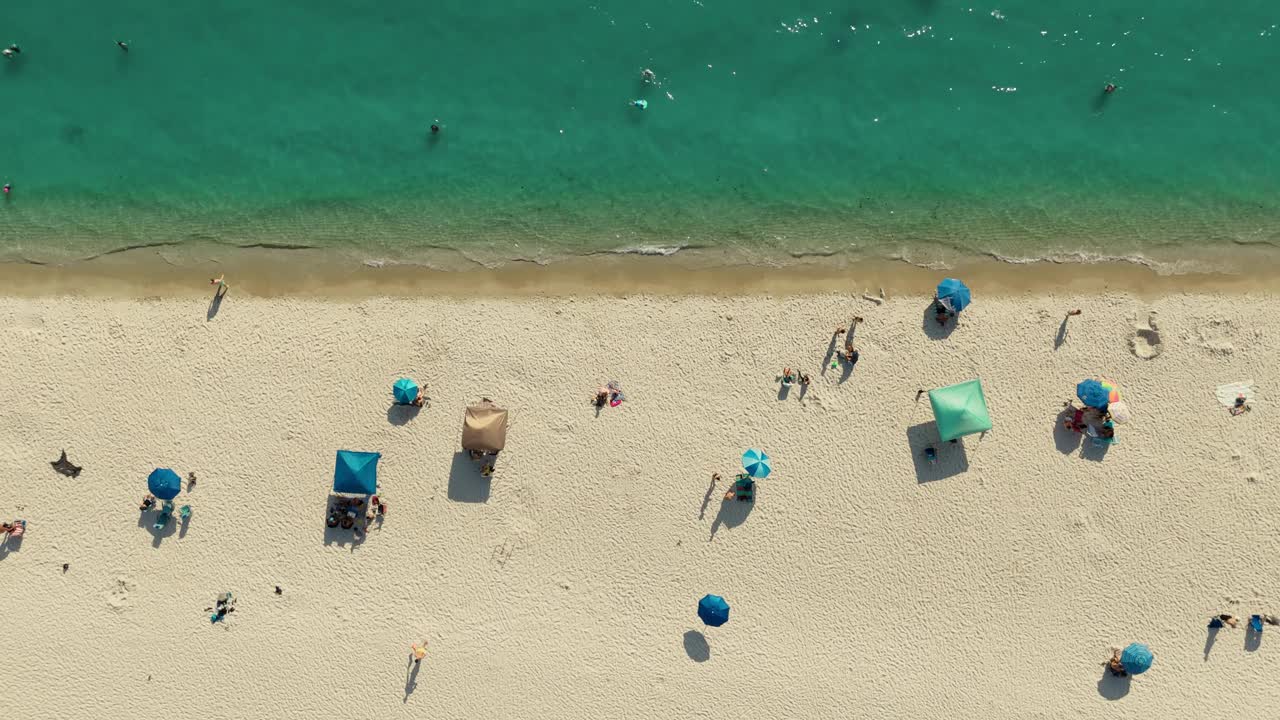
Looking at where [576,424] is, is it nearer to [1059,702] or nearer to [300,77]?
[300,77]

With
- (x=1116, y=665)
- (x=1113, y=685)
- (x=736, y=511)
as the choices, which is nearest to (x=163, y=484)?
(x=736, y=511)

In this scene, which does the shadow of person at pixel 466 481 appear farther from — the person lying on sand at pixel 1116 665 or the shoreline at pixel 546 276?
the person lying on sand at pixel 1116 665

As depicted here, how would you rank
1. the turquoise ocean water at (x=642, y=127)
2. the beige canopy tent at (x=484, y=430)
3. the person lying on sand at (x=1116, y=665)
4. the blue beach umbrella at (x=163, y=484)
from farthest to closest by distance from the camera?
1. the turquoise ocean water at (x=642, y=127)
2. the person lying on sand at (x=1116, y=665)
3. the beige canopy tent at (x=484, y=430)
4. the blue beach umbrella at (x=163, y=484)

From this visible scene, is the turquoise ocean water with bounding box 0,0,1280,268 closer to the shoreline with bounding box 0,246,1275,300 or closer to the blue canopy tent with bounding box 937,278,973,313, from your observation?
the shoreline with bounding box 0,246,1275,300

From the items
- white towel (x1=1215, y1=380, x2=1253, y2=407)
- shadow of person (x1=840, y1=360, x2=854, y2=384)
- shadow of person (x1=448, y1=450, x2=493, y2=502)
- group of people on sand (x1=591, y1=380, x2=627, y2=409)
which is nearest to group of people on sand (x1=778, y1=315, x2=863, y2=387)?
shadow of person (x1=840, y1=360, x2=854, y2=384)

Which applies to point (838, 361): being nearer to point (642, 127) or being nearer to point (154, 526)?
point (642, 127)

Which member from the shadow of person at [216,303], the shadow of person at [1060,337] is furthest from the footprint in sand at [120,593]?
the shadow of person at [1060,337]

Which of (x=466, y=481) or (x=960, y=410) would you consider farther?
(x=466, y=481)
